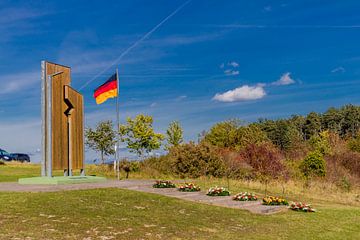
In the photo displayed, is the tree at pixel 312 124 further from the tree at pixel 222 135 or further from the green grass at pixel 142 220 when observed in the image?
the green grass at pixel 142 220

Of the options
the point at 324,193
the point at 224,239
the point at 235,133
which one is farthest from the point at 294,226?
the point at 235,133

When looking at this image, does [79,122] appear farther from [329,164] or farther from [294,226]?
[329,164]

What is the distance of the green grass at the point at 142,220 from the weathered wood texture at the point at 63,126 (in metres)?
3.81

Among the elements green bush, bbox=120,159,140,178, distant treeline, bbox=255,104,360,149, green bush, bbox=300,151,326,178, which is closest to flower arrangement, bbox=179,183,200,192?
green bush, bbox=120,159,140,178

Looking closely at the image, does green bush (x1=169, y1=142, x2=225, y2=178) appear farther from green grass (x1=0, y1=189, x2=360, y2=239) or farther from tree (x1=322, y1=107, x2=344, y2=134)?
tree (x1=322, y1=107, x2=344, y2=134)

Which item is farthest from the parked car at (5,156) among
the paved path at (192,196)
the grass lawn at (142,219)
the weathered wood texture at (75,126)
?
the grass lawn at (142,219)

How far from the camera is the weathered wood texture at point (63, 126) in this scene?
558 inches

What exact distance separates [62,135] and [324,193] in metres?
10.4

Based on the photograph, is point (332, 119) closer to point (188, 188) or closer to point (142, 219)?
point (188, 188)

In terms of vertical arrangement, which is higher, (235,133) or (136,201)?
(235,133)

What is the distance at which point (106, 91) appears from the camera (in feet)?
55.0

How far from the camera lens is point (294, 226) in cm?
891

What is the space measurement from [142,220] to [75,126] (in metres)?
7.83

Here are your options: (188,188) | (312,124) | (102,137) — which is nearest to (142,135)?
(102,137)
